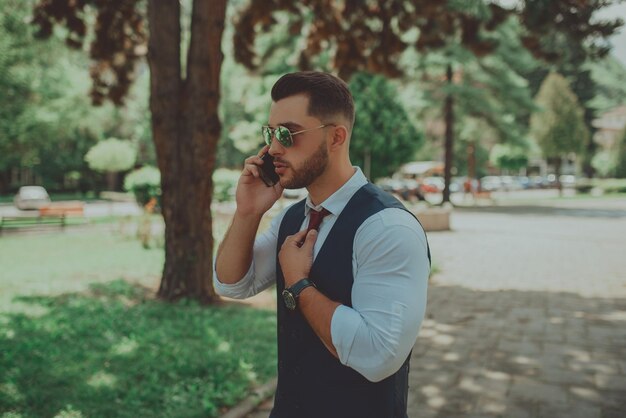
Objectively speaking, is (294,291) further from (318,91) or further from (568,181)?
(568,181)

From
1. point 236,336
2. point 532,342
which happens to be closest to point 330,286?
point 236,336

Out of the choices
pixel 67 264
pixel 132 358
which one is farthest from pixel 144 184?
pixel 132 358

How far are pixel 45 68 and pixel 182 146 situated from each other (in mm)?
19096

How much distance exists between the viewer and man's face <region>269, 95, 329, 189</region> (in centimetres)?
184

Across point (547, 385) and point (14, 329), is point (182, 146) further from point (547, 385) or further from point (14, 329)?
point (547, 385)

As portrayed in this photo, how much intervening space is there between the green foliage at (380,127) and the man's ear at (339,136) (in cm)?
2712

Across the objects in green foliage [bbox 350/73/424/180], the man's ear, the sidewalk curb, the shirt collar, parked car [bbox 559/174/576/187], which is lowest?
parked car [bbox 559/174/576/187]

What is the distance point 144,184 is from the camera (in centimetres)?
2047

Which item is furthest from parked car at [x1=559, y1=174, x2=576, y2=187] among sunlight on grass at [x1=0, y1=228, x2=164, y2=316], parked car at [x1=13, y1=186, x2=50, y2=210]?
sunlight on grass at [x1=0, y1=228, x2=164, y2=316]

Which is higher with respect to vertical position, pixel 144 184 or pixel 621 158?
pixel 621 158

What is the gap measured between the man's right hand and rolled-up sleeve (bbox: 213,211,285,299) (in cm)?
22

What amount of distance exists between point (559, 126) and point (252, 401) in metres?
43.9

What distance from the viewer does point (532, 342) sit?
627 cm

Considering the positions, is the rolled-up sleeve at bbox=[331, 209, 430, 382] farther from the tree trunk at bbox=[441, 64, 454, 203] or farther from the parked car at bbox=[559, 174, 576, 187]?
the parked car at bbox=[559, 174, 576, 187]
